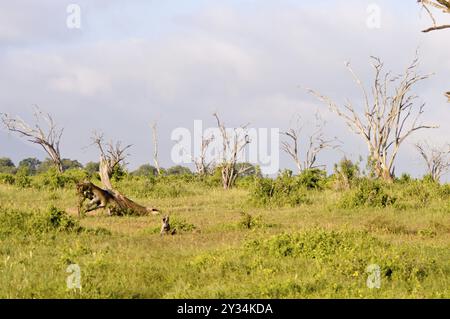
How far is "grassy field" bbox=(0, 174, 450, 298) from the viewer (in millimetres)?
8977

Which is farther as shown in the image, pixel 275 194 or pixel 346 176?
pixel 346 176

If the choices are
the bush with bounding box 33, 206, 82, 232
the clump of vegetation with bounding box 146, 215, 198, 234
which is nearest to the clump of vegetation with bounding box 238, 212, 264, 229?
the clump of vegetation with bounding box 146, 215, 198, 234

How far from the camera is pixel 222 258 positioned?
11000mm

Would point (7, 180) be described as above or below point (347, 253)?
above

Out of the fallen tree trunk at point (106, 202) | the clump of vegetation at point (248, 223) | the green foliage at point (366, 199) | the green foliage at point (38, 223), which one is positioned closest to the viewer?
the green foliage at point (38, 223)

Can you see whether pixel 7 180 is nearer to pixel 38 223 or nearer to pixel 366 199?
pixel 366 199

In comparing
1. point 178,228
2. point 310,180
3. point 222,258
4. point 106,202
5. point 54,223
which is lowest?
point 222,258

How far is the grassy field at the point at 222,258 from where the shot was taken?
8977mm

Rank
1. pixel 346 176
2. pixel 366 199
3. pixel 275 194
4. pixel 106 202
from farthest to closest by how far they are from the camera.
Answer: pixel 346 176 → pixel 275 194 → pixel 366 199 → pixel 106 202

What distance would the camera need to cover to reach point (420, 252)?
12812 millimetres

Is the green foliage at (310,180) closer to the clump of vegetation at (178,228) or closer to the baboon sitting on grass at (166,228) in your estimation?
the clump of vegetation at (178,228)

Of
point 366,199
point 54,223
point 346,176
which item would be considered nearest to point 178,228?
point 54,223

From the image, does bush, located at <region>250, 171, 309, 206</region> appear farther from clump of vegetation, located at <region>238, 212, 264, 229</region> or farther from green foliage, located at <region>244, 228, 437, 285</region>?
green foliage, located at <region>244, 228, 437, 285</region>

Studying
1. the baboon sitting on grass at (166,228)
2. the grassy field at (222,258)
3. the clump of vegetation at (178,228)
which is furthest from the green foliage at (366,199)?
the baboon sitting on grass at (166,228)
